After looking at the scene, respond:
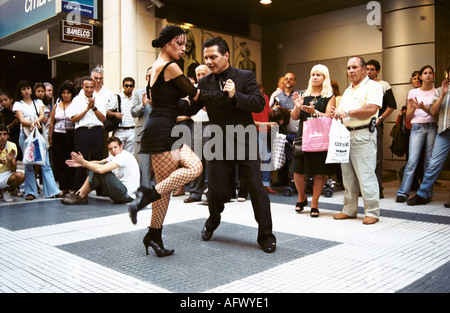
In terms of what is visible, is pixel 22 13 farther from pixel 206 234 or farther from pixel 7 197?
pixel 206 234

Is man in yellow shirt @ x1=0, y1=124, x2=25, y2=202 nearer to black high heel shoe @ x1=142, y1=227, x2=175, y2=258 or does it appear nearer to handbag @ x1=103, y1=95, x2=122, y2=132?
handbag @ x1=103, y1=95, x2=122, y2=132

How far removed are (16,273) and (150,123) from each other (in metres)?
1.59

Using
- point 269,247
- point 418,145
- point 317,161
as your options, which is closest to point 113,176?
point 317,161

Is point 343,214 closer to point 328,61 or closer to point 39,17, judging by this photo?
point 328,61

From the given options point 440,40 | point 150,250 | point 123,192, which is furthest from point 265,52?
point 150,250

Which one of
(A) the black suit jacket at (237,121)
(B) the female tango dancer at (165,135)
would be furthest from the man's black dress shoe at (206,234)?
(A) the black suit jacket at (237,121)

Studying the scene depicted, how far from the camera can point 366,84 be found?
520 centimetres

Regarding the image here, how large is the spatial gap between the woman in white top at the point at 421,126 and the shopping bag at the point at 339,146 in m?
2.07

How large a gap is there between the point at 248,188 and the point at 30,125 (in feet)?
17.6

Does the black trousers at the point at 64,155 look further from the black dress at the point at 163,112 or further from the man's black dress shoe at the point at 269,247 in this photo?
the man's black dress shoe at the point at 269,247

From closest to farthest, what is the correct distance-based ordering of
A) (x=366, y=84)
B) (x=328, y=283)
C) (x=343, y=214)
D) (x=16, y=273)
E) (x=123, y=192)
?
(x=328, y=283), (x=16, y=273), (x=366, y=84), (x=343, y=214), (x=123, y=192)

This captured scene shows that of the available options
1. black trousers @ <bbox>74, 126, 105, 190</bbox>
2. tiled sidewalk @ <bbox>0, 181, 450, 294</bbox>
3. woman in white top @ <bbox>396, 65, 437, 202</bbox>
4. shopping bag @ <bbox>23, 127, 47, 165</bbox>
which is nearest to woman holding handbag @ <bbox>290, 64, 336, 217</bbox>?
tiled sidewalk @ <bbox>0, 181, 450, 294</bbox>

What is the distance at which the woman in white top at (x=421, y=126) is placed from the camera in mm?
6617
